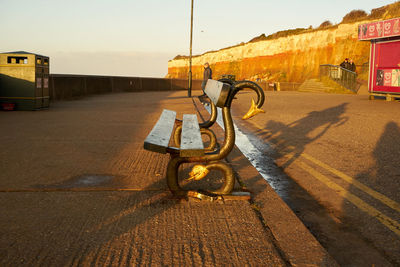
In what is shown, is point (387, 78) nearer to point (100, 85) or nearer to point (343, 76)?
point (343, 76)

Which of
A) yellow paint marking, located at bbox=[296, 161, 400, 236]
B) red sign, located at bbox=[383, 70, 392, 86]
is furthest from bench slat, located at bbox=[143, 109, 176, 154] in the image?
red sign, located at bbox=[383, 70, 392, 86]

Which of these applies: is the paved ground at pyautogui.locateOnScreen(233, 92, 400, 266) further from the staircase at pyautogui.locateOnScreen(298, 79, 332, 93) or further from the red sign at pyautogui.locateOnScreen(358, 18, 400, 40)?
the staircase at pyautogui.locateOnScreen(298, 79, 332, 93)

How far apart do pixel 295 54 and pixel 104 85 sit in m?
37.4

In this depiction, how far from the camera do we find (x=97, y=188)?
141 inches

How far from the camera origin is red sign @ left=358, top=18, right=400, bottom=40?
58.3 ft

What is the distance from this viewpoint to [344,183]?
4109 mm

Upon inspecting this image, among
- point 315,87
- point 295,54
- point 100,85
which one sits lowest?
point 100,85

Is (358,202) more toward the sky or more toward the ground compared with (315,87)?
more toward the ground

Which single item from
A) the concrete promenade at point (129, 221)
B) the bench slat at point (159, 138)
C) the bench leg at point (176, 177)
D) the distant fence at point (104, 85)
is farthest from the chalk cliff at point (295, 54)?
the bench leg at point (176, 177)

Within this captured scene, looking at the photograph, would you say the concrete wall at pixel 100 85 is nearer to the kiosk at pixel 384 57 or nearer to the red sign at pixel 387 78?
the kiosk at pixel 384 57

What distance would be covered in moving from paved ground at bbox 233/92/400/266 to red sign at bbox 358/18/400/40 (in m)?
11.8

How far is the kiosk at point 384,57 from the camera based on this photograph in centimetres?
1816

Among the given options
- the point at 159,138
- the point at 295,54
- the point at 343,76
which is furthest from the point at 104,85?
the point at 295,54

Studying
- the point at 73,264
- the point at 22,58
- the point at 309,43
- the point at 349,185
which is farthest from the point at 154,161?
the point at 309,43
